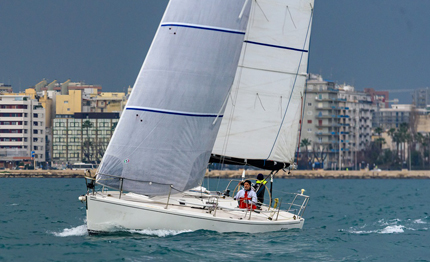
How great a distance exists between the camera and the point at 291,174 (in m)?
112

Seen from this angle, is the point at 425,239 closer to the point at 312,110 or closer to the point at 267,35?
the point at 267,35

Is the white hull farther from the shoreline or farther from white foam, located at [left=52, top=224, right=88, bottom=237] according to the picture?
the shoreline

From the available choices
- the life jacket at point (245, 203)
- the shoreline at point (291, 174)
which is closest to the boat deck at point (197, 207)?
the life jacket at point (245, 203)

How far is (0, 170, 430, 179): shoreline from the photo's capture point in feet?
346

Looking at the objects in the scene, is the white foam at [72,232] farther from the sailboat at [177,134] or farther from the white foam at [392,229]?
the white foam at [392,229]

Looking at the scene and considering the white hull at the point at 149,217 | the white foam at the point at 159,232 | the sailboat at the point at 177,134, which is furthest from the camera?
the sailboat at the point at 177,134

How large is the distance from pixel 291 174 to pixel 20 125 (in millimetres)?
45639

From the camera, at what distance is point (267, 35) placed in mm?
20859

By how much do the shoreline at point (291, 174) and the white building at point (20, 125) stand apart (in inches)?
709

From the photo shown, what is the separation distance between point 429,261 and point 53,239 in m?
8.31

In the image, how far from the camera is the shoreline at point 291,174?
10544cm

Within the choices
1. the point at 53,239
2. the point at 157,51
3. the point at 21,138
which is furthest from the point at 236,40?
the point at 21,138

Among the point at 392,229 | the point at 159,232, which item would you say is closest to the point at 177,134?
the point at 159,232

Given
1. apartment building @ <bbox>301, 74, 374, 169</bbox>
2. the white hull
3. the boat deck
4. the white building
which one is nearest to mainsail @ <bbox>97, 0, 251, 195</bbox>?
the boat deck
